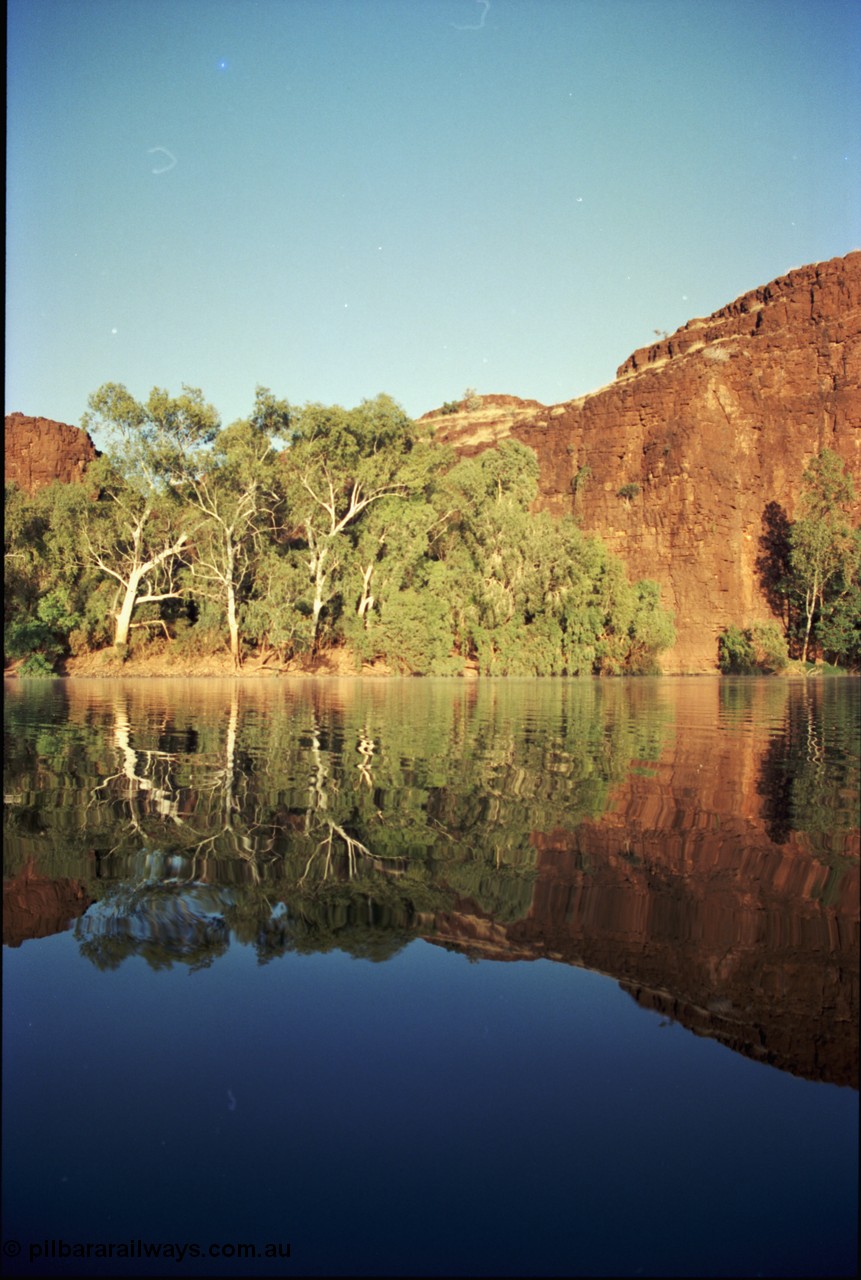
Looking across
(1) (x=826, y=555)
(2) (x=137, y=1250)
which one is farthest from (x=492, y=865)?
(1) (x=826, y=555)

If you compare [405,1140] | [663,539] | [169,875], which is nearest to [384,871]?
[169,875]

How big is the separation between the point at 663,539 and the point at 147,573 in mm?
33539

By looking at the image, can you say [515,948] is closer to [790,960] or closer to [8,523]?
[790,960]

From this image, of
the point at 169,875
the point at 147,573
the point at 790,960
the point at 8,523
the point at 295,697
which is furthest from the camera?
the point at 147,573

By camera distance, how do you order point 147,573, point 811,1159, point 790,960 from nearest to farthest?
point 811,1159
point 790,960
point 147,573

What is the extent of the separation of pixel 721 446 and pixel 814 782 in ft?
187

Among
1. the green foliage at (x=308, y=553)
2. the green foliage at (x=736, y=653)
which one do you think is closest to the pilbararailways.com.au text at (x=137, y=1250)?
the green foliage at (x=308, y=553)

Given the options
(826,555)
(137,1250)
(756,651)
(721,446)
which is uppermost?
(721,446)

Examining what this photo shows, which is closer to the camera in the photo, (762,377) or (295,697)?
(295,697)

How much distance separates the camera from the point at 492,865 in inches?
160

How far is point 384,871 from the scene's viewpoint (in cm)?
393

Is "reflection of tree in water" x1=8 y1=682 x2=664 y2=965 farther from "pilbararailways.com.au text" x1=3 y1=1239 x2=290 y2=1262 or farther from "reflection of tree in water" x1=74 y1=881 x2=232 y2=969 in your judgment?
"pilbararailways.com.au text" x1=3 y1=1239 x2=290 y2=1262

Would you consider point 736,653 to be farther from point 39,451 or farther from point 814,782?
point 39,451

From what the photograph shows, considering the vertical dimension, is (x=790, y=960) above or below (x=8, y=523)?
below
